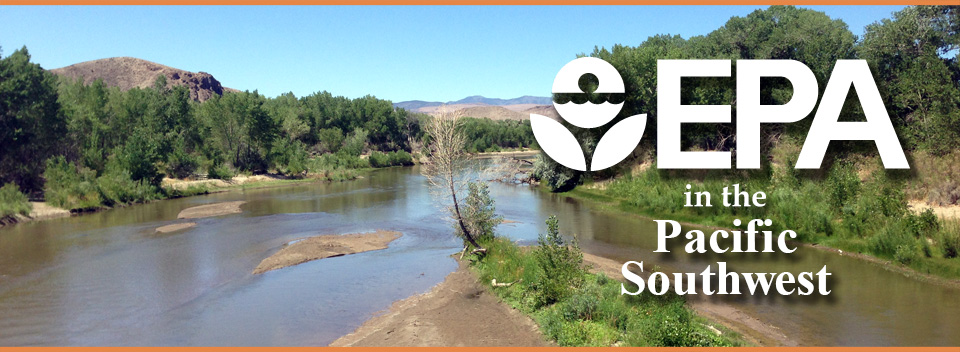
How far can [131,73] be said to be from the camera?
548ft

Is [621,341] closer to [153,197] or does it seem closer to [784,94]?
[784,94]

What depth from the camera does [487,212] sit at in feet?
78.1

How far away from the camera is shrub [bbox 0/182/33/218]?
36.3 metres

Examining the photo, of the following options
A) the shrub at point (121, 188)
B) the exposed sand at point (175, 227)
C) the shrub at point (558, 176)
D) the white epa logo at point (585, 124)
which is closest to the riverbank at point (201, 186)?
the shrub at point (121, 188)

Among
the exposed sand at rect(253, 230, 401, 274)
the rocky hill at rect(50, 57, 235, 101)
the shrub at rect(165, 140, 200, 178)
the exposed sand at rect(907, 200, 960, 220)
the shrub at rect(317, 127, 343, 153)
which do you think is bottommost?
the exposed sand at rect(253, 230, 401, 274)

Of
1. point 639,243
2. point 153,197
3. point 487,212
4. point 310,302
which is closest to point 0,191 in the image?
point 153,197

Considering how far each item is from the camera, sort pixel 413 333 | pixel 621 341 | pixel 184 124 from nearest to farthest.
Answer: pixel 621 341, pixel 413 333, pixel 184 124

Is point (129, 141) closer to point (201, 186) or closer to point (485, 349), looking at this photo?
point (201, 186)

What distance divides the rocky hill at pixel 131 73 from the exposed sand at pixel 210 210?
132m

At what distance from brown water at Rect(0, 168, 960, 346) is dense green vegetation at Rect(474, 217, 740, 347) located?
3313 millimetres

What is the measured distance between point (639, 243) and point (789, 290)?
9065 millimetres

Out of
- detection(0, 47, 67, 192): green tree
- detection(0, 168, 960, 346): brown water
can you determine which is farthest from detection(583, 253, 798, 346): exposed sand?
detection(0, 47, 67, 192): green tree

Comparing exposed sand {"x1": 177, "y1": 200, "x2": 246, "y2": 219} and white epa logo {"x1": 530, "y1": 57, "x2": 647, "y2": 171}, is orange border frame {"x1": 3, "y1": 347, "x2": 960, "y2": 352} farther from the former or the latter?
exposed sand {"x1": 177, "y1": 200, "x2": 246, "y2": 219}

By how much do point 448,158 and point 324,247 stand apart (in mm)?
9531
